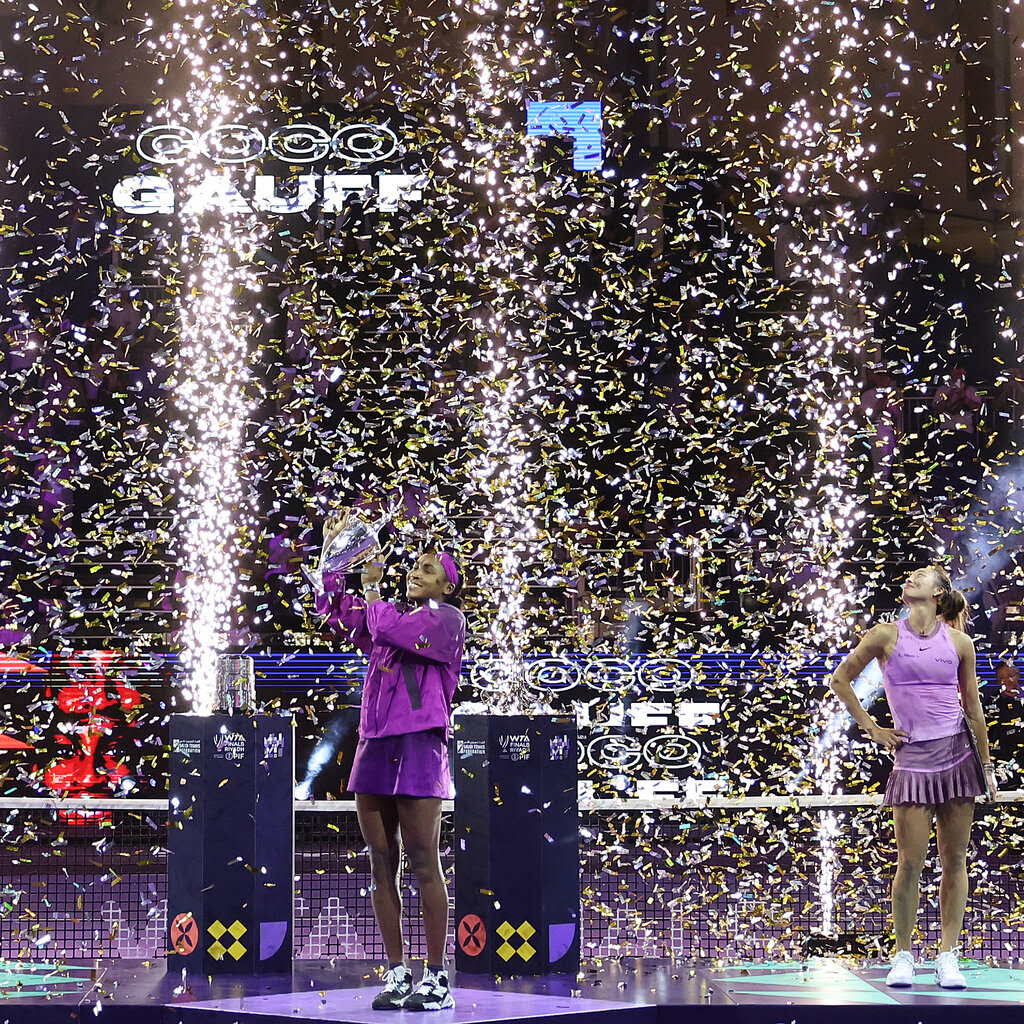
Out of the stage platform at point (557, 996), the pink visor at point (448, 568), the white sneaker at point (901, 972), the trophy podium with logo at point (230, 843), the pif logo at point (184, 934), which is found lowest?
the stage platform at point (557, 996)

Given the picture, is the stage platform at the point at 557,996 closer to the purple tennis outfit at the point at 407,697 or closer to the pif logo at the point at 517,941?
the pif logo at the point at 517,941

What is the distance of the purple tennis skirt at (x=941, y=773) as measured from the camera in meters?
5.42

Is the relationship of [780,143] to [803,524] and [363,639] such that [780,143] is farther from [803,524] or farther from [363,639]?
[363,639]

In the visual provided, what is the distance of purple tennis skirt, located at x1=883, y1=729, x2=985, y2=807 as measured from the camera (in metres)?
5.42

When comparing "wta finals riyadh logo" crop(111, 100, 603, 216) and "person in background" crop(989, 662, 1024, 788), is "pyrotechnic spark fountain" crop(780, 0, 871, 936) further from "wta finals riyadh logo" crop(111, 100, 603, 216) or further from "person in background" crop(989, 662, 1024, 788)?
"wta finals riyadh logo" crop(111, 100, 603, 216)

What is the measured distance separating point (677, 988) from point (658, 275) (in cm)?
723

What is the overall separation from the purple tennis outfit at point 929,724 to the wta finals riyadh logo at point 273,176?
705 cm

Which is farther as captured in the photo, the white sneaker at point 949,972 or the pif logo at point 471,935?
the pif logo at point 471,935

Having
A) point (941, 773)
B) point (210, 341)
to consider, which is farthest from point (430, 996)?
point (210, 341)

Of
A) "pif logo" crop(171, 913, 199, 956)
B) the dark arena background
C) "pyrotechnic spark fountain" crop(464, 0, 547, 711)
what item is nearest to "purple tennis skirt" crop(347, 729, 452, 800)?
"pif logo" crop(171, 913, 199, 956)

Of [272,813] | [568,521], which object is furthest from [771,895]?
[568,521]

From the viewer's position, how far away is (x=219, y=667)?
6.02 meters

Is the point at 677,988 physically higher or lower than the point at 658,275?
lower

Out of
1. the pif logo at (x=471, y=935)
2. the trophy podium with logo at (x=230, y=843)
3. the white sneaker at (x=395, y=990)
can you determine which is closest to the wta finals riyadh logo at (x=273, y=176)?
Answer: the trophy podium with logo at (x=230, y=843)
